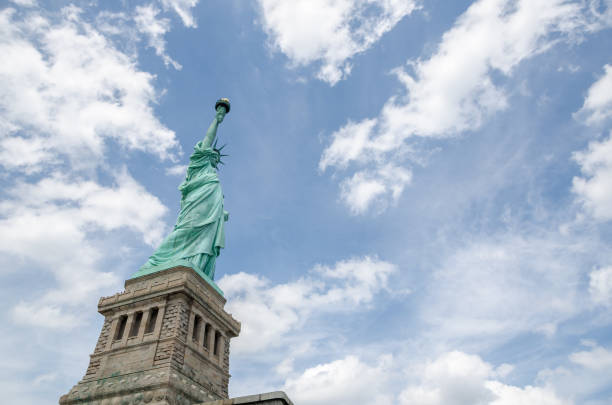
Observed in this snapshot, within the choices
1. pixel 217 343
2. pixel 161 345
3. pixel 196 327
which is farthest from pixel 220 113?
pixel 161 345

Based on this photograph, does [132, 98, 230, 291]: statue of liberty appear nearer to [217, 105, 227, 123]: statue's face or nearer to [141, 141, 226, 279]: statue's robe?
[141, 141, 226, 279]: statue's robe

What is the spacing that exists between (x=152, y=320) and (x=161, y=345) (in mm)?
2760

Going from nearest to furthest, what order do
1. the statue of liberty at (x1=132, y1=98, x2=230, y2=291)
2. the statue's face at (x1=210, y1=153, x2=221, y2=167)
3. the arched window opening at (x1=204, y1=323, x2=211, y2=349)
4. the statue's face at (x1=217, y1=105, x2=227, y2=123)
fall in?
the arched window opening at (x1=204, y1=323, x2=211, y2=349)
the statue of liberty at (x1=132, y1=98, x2=230, y2=291)
the statue's face at (x1=210, y1=153, x2=221, y2=167)
the statue's face at (x1=217, y1=105, x2=227, y2=123)

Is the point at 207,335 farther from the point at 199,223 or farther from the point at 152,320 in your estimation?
the point at 199,223

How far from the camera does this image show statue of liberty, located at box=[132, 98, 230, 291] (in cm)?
3130

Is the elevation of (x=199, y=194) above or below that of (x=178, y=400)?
above

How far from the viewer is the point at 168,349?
2428 centimetres

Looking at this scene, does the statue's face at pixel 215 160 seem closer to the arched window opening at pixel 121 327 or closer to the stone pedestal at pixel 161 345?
the stone pedestal at pixel 161 345

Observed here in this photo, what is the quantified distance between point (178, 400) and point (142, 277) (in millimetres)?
9922

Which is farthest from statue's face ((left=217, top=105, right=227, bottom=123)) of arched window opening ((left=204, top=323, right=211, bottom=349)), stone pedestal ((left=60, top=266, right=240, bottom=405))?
arched window opening ((left=204, top=323, right=211, bottom=349))

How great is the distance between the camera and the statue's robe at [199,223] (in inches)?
1248

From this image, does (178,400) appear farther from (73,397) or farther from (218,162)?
(218,162)

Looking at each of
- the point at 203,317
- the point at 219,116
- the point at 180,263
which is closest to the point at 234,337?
the point at 203,317

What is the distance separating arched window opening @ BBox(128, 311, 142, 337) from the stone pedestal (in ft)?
0.05
